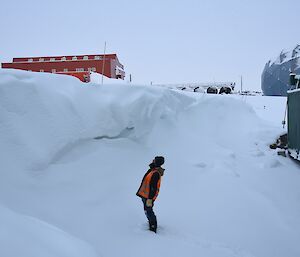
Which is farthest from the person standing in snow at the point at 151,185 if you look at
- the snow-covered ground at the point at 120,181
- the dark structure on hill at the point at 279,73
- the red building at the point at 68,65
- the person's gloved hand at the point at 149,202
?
the red building at the point at 68,65

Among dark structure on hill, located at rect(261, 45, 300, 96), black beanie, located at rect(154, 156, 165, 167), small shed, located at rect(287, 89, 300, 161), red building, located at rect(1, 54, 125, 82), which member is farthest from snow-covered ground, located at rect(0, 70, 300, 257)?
red building, located at rect(1, 54, 125, 82)

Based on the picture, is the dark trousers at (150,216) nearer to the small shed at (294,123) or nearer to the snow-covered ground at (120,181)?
the snow-covered ground at (120,181)

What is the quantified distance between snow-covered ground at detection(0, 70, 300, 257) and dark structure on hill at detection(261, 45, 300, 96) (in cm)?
1722

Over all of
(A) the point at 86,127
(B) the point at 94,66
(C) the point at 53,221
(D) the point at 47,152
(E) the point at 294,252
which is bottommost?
(E) the point at 294,252

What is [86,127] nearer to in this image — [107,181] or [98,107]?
[98,107]

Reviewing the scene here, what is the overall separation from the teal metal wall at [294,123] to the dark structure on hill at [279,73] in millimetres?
15170

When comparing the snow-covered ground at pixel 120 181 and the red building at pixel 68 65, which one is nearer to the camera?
the snow-covered ground at pixel 120 181

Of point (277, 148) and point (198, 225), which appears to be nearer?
point (198, 225)

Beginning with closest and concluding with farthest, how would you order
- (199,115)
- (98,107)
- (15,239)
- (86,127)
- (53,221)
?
(15,239), (53,221), (86,127), (98,107), (199,115)

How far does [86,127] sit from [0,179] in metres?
2.39

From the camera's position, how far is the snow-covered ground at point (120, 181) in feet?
15.8

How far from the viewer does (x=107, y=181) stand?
650 cm

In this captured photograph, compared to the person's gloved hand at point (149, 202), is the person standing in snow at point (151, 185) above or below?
above

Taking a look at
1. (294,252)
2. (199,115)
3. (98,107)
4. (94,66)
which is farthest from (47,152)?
(94,66)
